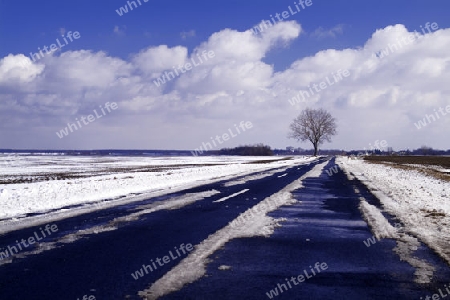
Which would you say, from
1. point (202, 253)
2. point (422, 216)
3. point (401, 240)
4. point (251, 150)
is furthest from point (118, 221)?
point (251, 150)

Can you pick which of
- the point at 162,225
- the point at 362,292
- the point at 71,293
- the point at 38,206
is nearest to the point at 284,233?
the point at 162,225

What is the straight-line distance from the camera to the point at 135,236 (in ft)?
23.5

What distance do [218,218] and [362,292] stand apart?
519 centimetres

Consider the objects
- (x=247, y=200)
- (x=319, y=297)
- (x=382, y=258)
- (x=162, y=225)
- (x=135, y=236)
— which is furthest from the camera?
(x=247, y=200)

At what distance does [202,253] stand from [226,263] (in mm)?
643

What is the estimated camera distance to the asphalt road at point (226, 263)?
4.35m

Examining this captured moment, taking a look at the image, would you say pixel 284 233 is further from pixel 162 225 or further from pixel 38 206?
pixel 38 206

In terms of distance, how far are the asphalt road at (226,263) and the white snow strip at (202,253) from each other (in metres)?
0.12

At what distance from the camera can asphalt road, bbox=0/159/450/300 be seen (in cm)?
435

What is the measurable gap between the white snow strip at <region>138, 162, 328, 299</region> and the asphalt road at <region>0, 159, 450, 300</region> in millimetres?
Result: 117

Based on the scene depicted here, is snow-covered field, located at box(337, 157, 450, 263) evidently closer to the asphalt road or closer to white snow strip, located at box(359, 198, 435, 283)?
white snow strip, located at box(359, 198, 435, 283)

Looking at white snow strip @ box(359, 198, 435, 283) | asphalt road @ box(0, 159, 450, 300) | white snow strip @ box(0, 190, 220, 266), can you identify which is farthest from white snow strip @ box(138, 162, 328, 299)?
white snow strip @ box(0, 190, 220, 266)

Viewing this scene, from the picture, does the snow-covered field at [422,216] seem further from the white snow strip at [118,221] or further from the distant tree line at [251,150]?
the distant tree line at [251,150]

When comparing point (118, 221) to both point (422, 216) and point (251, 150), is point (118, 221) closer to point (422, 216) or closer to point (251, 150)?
point (422, 216)
